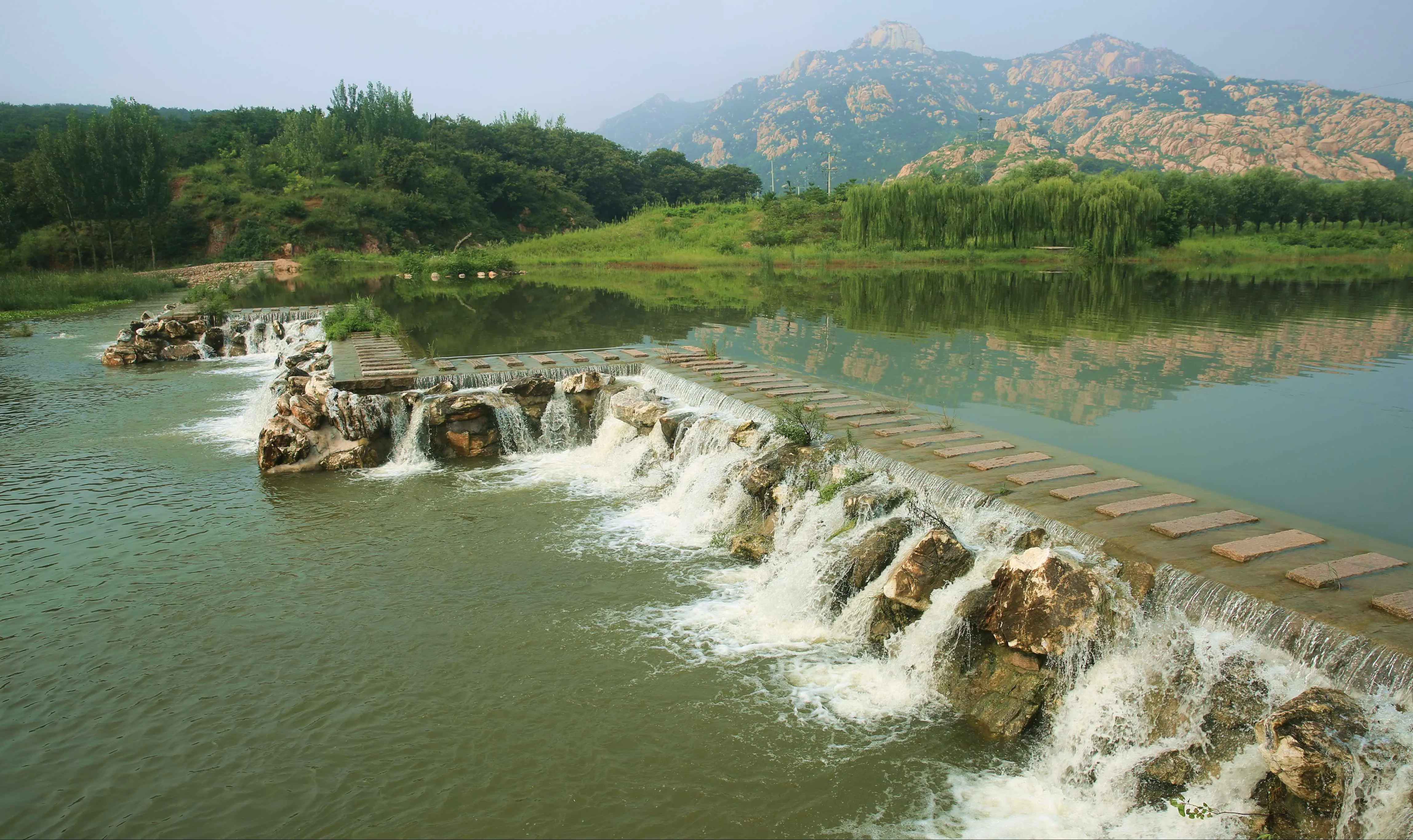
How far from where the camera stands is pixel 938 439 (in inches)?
361

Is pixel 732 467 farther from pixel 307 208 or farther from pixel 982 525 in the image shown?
pixel 307 208

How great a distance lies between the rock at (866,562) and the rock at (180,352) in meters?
19.6

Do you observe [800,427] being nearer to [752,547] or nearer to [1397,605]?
[752,547]

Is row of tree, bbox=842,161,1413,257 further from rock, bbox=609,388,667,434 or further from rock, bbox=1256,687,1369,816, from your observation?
rock, bbox=1256,687,1369,816

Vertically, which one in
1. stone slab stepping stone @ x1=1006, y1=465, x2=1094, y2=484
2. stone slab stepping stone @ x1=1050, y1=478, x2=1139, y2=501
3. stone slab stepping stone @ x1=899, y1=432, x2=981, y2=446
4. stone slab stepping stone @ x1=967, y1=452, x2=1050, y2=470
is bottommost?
stone slab stepping stone @ x1=1050, y1=478, x2=1139, y2=501

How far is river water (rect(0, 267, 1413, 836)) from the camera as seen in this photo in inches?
186

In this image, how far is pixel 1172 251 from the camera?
52469mm

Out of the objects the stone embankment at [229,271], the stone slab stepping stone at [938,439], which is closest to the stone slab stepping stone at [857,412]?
the stone slab stepping stone at [938,439]

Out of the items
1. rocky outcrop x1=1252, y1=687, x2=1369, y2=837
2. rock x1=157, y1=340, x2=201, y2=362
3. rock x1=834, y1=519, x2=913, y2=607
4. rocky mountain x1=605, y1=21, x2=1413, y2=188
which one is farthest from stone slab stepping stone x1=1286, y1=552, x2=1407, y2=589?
rocky mountain x1=605, y1=21, x2=1413, y2=188

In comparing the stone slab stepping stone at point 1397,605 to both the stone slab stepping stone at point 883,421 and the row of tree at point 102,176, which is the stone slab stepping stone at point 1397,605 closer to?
the stone slab stepping stone at point 883,421

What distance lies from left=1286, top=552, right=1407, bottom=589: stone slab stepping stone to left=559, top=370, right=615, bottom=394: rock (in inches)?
376

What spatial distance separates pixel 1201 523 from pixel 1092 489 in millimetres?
1031

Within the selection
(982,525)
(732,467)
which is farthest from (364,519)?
(982,525)

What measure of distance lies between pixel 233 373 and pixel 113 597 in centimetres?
1274
